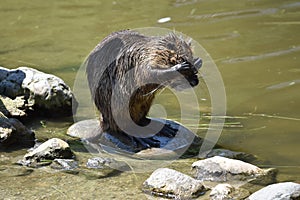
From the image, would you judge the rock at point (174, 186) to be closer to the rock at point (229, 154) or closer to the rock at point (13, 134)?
the rock at point (229, 154)

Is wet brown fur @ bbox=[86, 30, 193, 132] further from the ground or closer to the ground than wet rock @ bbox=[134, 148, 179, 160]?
further from the ground

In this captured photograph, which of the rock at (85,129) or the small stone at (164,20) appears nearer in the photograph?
the rock at (85,129)

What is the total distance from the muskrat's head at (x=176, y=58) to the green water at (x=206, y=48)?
571 millimetres

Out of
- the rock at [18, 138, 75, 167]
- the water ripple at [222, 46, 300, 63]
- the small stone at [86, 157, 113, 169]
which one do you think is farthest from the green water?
the small stone at [86, 157, 113, 169]

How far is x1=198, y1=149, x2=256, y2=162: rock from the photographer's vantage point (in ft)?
Result: 15.6

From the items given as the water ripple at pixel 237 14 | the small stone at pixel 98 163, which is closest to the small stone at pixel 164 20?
the water ripple at pixel 237 14

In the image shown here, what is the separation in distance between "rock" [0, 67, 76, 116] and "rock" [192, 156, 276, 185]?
1697 millimetres

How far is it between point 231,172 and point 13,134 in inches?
65.3

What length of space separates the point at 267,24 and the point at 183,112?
2718 mm

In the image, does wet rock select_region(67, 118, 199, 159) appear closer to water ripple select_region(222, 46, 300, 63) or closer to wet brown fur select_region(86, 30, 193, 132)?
wet brown fur select_region(86, 30, 193, 132)

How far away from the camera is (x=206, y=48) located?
7.40m

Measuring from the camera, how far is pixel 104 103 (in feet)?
17.2

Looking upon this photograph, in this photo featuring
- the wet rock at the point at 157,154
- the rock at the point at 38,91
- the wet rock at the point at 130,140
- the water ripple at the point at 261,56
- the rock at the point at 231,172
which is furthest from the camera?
the water ripple at the point at 261,56

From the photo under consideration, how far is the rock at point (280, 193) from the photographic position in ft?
12.3
